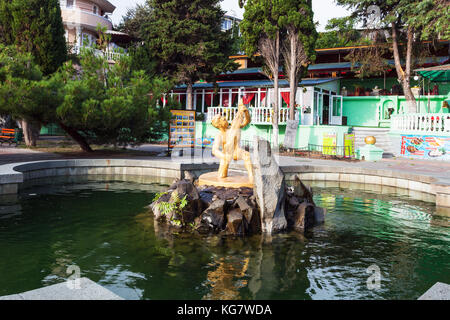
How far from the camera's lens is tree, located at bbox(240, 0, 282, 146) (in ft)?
72.3

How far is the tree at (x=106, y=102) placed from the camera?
15750 millimetres

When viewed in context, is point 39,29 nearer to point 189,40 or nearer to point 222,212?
point 189,40

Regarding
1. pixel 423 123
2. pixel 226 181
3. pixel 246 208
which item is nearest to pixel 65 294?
pixel 246 208

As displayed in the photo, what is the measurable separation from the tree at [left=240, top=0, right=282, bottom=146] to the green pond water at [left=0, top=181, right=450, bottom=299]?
14.9 metres

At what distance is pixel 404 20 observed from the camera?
23.7 meters

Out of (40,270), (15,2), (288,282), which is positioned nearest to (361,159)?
(288,282)

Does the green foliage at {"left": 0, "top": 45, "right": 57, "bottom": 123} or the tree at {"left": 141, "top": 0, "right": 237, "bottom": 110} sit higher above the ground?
the tree at {"left": 141, "top": 0, "right": 237, "bottom": 110}

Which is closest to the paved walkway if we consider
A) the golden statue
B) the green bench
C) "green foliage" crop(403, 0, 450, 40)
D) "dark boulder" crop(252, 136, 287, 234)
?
the green bench

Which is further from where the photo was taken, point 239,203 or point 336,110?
point 336,110

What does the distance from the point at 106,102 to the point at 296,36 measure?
11757 mm

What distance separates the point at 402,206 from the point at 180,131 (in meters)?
12.3

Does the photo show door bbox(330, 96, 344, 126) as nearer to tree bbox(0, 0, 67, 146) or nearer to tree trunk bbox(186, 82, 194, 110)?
tree trunk bbox(186, 82, 194, 110)

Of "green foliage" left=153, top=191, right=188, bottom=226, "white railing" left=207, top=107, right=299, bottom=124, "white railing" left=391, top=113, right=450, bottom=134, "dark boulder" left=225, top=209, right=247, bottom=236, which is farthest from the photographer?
"white railing" left=207, top=107, right=299, bottom=124

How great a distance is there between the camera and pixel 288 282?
17.3 ft
